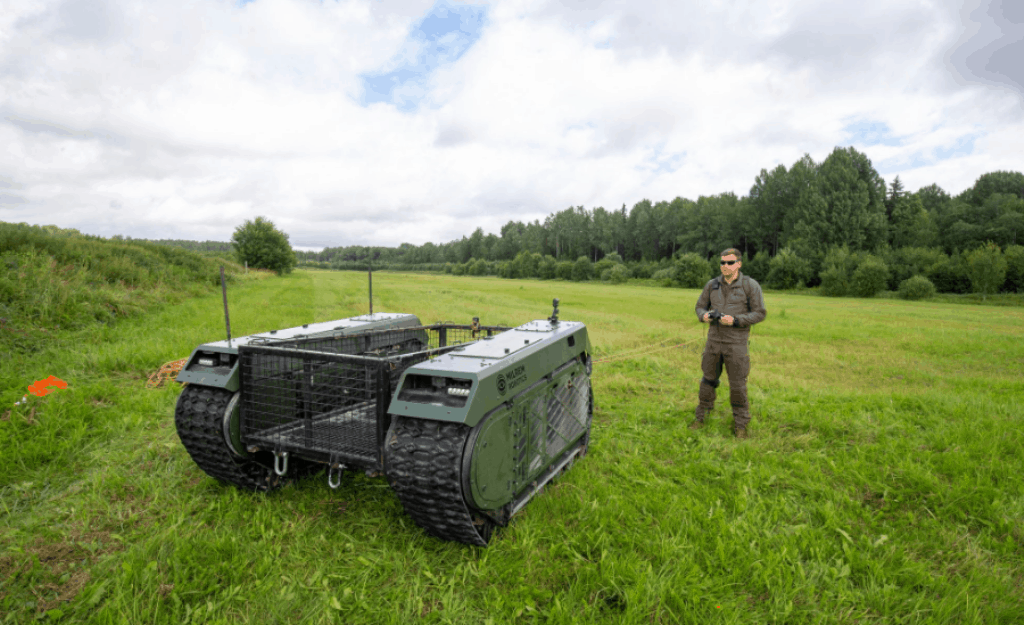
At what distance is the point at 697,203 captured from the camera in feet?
254

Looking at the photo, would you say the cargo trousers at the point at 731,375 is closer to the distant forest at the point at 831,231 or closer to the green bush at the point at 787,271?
the distant forest at the point at 831,231

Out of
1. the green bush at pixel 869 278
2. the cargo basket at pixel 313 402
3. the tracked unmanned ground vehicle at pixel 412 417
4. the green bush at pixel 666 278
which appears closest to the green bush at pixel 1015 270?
the green bush at pixel 869 278

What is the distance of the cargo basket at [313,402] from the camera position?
126 inches

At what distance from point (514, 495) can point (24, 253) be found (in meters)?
13.9

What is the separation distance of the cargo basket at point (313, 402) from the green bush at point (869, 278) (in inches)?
1865

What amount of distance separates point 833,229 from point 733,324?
58.3 m

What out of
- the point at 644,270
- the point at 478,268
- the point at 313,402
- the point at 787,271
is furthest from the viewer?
the point at 478,268

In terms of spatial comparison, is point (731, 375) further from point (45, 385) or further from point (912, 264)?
point (912, 264)

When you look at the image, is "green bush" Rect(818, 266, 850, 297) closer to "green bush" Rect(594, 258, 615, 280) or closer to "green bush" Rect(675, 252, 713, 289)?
"green bush" Rect(675, 252, 713, 289)

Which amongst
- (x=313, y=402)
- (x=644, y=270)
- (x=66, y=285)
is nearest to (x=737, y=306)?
(x=313, y=402)

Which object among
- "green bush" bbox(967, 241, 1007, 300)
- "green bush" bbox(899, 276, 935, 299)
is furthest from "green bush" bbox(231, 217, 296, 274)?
"green bush" bbox(967, 241, 1007, 300)

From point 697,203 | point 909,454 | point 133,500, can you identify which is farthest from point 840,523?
point 697,203

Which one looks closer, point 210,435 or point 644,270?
point 210,435

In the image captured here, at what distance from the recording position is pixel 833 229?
53094mm
